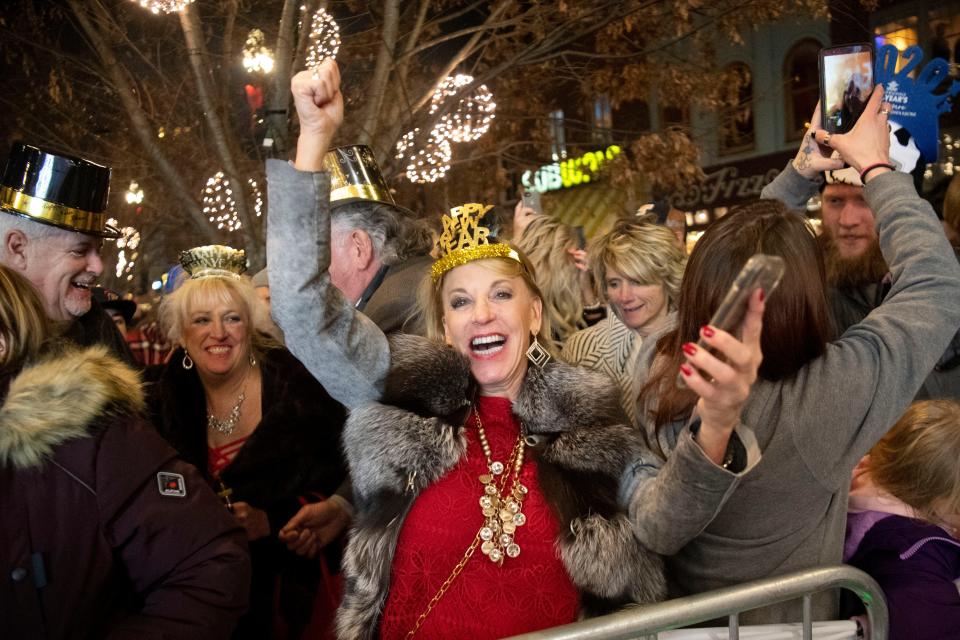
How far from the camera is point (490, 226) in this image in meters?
2.93

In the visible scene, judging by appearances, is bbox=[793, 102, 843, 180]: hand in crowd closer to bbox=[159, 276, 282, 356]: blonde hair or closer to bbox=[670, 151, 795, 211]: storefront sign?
bbox=[159, 276, 282, 356]: blonde hair

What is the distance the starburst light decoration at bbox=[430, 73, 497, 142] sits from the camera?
27.7 feet

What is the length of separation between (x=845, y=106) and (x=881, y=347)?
2.73 feet

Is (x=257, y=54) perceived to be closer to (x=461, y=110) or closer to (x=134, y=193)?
(x=461, y=110)

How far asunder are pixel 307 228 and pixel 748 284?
4.09 ft

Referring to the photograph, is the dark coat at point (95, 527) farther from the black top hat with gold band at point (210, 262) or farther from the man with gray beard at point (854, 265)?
the man with gray beard at point (854, 265)

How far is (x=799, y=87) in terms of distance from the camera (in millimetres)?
19188

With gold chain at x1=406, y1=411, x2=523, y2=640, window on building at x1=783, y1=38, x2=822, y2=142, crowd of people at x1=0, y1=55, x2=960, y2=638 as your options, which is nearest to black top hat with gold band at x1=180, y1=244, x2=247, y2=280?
crowd of people at x1=0, y1=55, x2=960, y2=638

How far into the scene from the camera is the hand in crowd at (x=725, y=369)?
1760 millimetres

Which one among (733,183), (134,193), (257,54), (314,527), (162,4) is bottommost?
(314,527)

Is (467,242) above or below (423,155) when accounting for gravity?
below

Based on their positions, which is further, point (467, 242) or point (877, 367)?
point (467, 242)

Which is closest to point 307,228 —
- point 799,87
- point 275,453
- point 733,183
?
point 275,453

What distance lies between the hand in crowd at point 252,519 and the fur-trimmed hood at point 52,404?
1.35 metres
